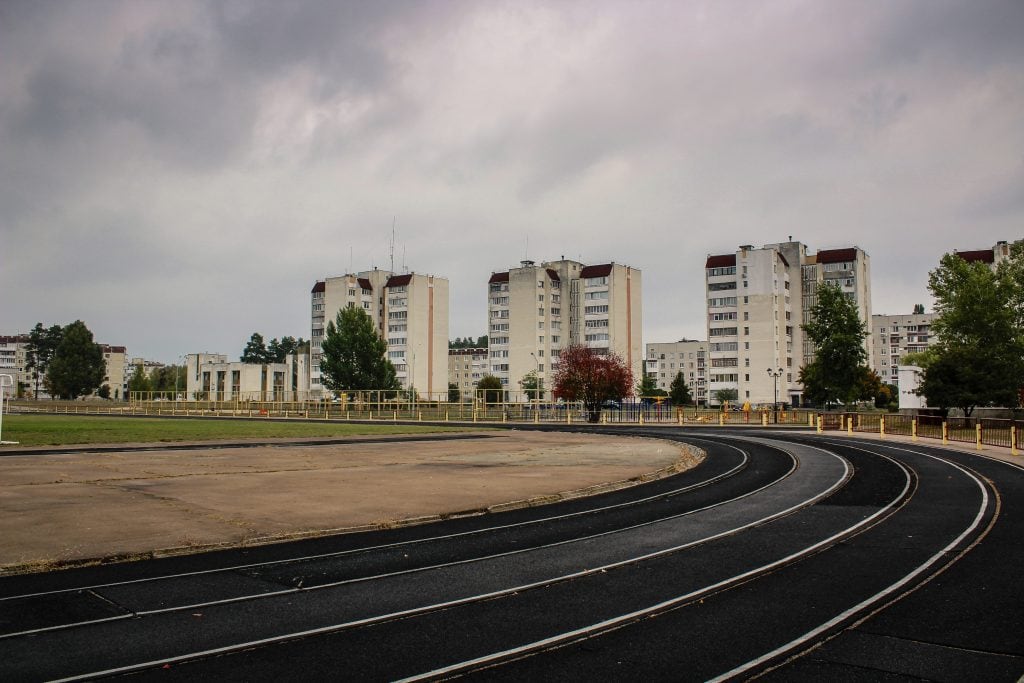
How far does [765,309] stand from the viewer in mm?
117688

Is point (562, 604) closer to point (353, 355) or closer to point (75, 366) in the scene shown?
point (353, 355)

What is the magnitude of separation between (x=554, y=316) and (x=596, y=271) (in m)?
11.6

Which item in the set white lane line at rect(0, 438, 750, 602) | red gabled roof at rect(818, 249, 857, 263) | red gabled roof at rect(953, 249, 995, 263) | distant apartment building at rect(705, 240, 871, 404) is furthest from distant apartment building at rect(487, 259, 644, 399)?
white lane line at rect(0, 438, 750, 602)

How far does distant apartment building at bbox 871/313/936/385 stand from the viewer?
172125 millimetres

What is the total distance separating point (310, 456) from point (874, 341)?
17473cm

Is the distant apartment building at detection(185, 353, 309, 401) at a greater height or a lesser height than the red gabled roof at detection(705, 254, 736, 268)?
lesser

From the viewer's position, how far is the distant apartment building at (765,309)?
118m

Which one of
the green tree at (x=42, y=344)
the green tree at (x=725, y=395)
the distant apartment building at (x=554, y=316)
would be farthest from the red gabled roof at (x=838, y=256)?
the green tree at (x=42, y=344)

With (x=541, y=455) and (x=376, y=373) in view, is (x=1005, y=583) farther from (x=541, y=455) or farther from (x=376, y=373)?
(x=376, y=373)

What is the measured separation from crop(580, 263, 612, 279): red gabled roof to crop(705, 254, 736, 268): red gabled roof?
21136mm

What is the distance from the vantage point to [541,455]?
94.7 ft

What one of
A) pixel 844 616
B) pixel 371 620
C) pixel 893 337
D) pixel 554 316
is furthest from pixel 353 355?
pixel 893 337

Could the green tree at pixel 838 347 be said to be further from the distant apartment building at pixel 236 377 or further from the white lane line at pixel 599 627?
the distant apartment building at pixel 236 377

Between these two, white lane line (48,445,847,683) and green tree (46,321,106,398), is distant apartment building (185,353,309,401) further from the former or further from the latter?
white lane line (48,445,847,683)
